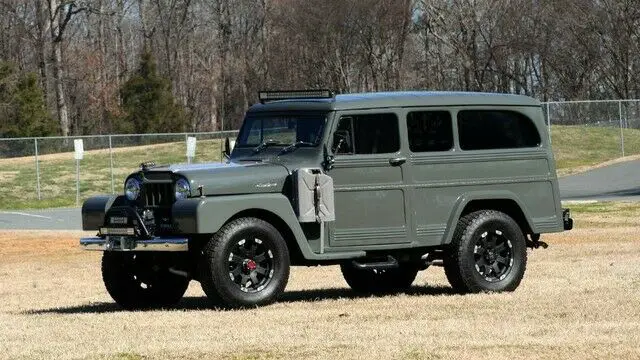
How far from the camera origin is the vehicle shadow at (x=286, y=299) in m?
14.4

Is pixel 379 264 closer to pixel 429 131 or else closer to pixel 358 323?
pixel 429 131

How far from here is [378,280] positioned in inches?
622

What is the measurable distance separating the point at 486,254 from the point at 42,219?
28387mm

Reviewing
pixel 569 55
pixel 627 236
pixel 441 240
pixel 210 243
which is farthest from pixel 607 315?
pixel 569 55

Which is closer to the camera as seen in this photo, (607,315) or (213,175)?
(607,315)

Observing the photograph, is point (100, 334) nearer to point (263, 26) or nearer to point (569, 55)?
point (569, 55)

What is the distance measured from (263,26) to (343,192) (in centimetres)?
9016

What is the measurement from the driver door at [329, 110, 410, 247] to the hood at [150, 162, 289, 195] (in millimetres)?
584

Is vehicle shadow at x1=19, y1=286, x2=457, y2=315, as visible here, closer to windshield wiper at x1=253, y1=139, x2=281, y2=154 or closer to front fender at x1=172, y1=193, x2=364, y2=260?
front fender at x1=172, y1=193, x2=364, y2=260

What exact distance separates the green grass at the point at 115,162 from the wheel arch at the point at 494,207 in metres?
36.7

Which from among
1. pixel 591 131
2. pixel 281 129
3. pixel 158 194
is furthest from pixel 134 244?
pixel 591 131

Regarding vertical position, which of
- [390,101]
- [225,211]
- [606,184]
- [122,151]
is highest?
Result: [122,151]

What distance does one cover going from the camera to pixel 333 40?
91812 mm

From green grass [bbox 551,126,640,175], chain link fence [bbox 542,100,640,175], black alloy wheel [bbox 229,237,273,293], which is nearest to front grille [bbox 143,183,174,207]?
black alloy wheel [bbox 229,237,273,293]
